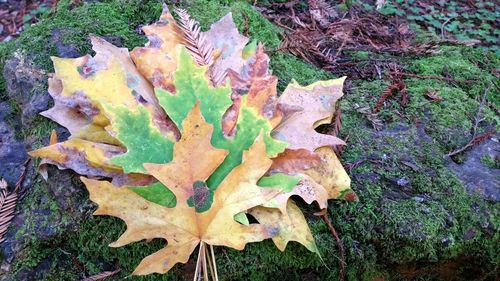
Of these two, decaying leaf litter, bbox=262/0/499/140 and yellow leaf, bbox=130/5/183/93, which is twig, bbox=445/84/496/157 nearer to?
decaying leaf litter, bbox=262/0/499/140

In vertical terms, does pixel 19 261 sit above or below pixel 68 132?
below

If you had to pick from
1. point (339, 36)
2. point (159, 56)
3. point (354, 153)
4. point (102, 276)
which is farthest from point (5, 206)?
point (339, 36)

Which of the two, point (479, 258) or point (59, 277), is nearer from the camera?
point (59, 277)

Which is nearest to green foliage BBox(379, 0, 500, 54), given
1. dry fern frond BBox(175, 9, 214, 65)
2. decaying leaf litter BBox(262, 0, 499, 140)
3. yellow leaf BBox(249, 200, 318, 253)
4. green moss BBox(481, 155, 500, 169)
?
decaying leaf litter BBox(262, 0, 499, 140)

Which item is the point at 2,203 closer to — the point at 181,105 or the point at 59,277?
the point at 59,277

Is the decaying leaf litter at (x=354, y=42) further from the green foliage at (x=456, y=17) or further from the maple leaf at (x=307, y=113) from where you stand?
the green foliage at (x=456, y=17)

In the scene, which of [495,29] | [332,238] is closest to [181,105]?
[332,238]

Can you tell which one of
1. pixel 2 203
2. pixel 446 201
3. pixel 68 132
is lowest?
pixel 2 203
